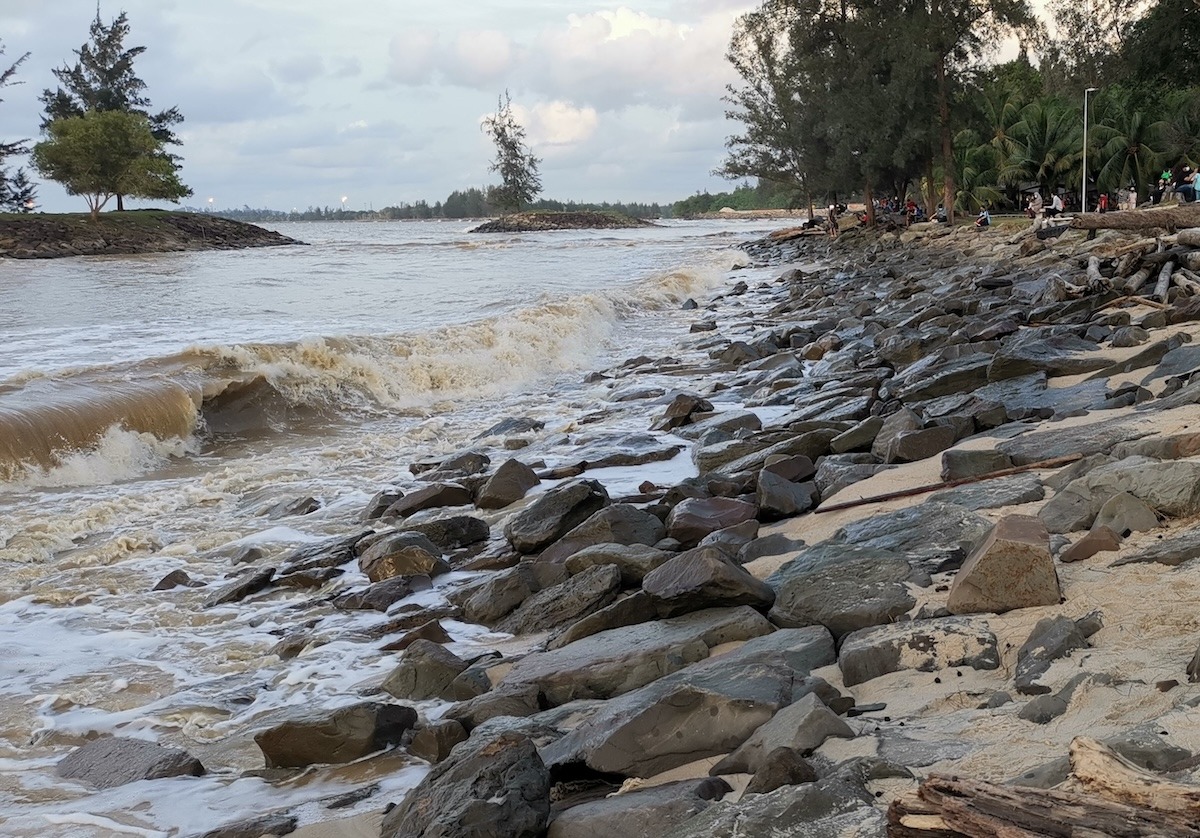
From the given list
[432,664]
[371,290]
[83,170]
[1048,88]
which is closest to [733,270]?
[371,290]

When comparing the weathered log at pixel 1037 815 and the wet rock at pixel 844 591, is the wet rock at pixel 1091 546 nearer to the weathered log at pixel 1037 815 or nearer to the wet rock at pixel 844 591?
the wet rock at pixel 844 591

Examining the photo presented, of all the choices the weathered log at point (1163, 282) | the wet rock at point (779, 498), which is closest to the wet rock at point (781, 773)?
the wet rock at point (779, 498)

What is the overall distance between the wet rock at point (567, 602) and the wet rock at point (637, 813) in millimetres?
2173

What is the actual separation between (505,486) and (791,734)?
510cm

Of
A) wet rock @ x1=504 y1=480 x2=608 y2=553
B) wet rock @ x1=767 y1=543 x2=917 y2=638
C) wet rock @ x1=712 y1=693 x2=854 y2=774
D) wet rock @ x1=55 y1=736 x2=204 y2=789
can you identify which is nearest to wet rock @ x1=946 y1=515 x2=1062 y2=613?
wet rock @ x1=767 y1=543 x2=917 y2=638

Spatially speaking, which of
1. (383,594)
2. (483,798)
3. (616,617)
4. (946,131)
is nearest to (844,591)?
(616,617)

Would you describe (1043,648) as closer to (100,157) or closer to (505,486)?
(505,486)

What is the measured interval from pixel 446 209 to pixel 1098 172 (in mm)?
127671

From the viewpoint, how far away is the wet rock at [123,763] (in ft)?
13.3

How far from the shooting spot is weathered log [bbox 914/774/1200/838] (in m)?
1.91

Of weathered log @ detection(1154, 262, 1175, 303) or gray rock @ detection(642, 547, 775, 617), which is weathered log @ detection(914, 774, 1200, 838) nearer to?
gray rock @ detection(642, 547, 775, 617)

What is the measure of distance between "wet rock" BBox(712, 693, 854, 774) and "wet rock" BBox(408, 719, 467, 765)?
4.38 feet

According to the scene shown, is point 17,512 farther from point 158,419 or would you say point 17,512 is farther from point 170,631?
point 170,631

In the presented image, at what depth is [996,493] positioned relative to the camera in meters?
5.03
